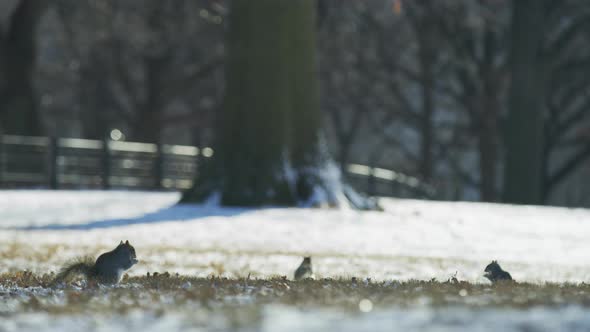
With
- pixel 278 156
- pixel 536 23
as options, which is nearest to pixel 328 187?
pixel 278 156

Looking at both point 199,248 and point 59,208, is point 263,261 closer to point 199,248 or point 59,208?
point 199,248

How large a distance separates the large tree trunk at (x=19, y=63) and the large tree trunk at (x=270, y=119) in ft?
40.7

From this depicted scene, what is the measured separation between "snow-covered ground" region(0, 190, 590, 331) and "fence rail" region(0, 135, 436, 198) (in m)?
5.65

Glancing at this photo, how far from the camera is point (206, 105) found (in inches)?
1747

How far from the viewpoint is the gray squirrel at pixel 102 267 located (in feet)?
24.1

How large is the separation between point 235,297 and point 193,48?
107ft

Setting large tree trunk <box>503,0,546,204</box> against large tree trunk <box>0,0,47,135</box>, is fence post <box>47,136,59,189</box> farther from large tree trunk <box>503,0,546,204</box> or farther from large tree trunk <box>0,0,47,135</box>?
large tree trunk <box>503,0,546,204</box>

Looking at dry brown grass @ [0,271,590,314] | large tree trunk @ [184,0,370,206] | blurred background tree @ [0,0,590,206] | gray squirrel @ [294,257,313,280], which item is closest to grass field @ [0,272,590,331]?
dry brown grass @ [0,271,590,314]

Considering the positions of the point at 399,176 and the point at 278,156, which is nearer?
the point at 278,156

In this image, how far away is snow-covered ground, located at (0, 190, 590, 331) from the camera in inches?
168

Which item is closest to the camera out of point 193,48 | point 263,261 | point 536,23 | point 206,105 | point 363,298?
point 363,298

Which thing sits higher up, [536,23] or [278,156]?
[536,23]

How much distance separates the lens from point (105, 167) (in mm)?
28312

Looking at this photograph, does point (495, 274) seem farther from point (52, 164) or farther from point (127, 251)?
point (52, 164)
